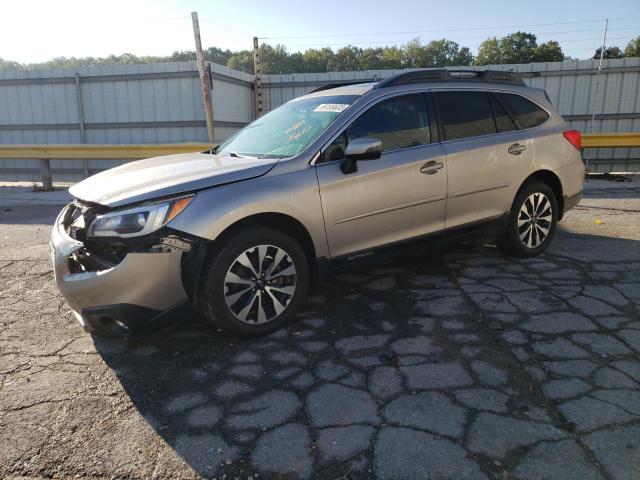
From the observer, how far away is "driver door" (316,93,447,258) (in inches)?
145

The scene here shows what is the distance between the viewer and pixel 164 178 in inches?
132

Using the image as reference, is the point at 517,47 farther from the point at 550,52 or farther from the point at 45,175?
the point at 45,175

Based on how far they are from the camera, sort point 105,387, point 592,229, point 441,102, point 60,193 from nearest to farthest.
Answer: point 105,387 → point 441,102 → point 592,229 → point 60,193

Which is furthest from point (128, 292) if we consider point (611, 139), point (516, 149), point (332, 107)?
point (611, 139)

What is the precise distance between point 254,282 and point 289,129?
4.80ft

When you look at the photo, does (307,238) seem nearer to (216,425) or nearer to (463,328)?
(463,328)

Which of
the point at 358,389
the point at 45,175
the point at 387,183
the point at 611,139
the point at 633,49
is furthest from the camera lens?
the point at 633,49

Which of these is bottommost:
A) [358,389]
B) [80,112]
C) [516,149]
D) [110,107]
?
[358,389]

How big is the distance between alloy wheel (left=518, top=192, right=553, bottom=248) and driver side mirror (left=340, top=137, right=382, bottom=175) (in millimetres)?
1999

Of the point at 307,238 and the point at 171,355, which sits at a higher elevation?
the point at 307,238

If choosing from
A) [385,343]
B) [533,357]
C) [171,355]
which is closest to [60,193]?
[171,355]

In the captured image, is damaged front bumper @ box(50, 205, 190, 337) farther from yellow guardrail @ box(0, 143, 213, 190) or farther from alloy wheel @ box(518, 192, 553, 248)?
yellow guardrail @ box(0, 143, 213, 190)

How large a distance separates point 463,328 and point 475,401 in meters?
0.94

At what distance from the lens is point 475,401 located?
263cm
